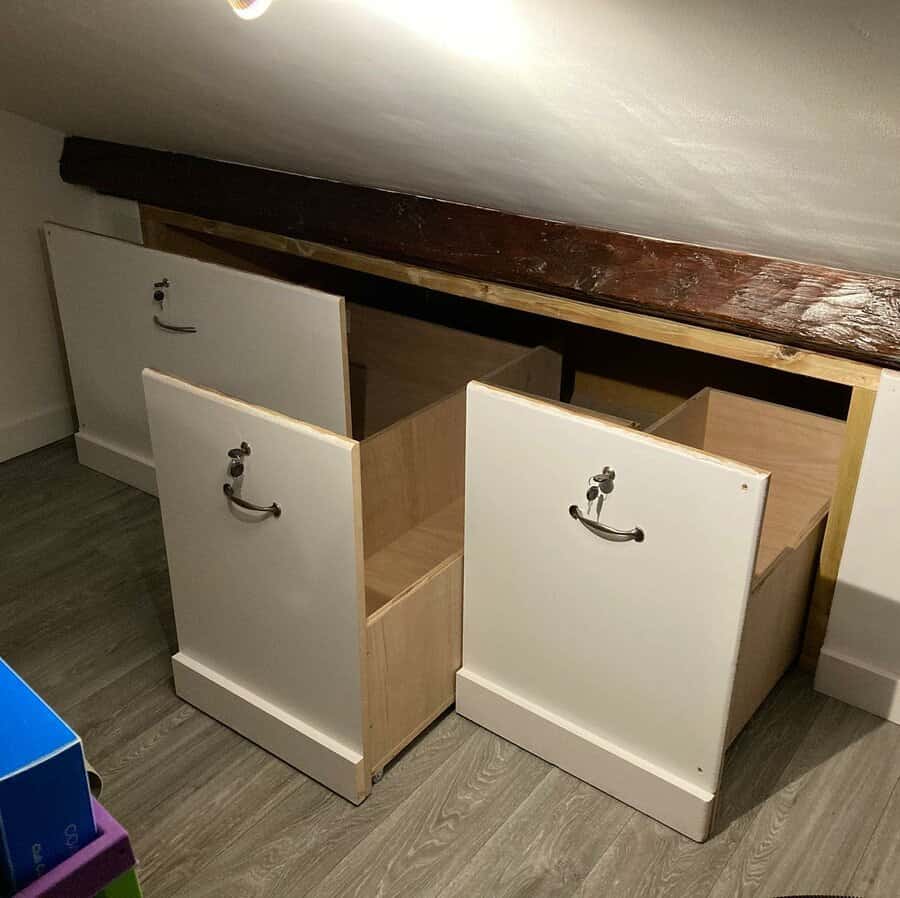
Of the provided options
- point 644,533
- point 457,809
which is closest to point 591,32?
point 644,533

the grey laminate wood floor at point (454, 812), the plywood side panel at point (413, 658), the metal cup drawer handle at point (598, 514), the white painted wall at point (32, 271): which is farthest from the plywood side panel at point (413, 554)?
the white painted wall at point (32, 271)

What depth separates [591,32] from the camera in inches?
33.9

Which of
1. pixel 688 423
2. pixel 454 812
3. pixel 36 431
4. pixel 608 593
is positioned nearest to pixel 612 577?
pixel 608 593

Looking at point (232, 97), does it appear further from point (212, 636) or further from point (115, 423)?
point (115, 423)

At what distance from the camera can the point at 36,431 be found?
2557 mm

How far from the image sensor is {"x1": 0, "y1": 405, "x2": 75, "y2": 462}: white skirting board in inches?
98.4

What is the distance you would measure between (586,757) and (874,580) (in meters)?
0.54

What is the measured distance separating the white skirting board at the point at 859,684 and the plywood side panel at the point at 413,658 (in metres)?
0.63

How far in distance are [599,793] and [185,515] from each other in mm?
755

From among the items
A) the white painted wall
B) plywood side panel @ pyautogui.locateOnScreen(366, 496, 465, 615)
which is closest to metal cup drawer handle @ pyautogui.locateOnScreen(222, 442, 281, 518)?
plywood side panel @ pyautogui.locateOnScreen(366, 496, 465, 615)

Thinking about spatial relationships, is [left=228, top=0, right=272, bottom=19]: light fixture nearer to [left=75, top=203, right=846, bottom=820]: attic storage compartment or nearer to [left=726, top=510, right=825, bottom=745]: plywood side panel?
[left=75, top=203, right=846, bottom=820]: attic storage compartment

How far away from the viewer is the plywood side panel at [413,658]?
1.44m

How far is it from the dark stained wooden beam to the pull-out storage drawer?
257 mm

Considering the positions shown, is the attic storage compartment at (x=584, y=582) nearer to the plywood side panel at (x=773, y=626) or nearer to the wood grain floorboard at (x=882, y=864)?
the plywood side panel at (x=773, y=626)
